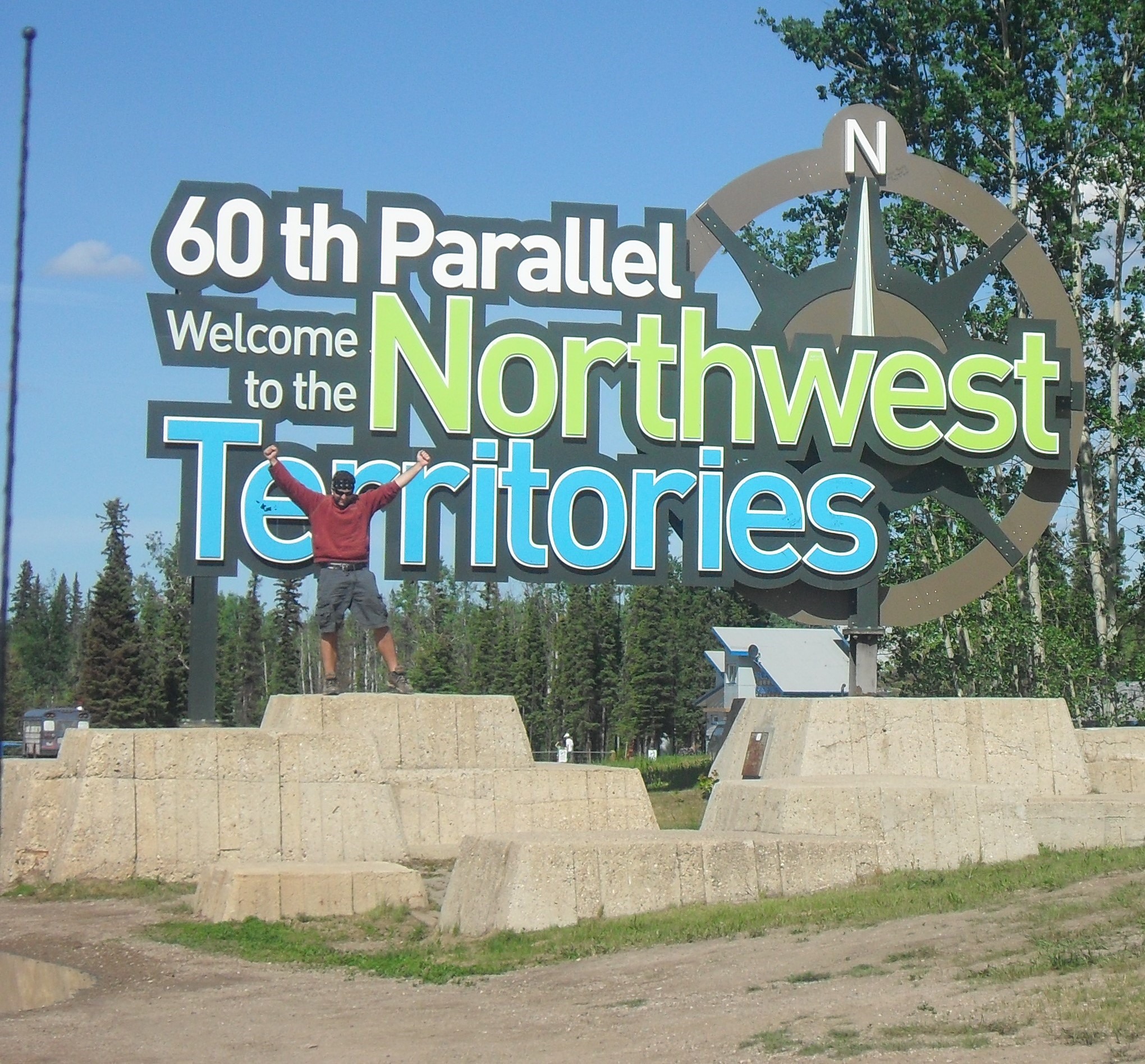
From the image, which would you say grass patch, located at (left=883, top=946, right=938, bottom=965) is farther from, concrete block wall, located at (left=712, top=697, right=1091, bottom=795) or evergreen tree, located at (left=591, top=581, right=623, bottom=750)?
evergreen tree, located at (left=591, top=581, right=623, bottom=750)

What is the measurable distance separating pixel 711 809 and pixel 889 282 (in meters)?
8.64

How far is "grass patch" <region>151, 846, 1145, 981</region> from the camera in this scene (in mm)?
13203

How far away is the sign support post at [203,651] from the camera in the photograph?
779 inches

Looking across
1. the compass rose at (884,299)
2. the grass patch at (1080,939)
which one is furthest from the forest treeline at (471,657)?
the grass patch at (1080,939)

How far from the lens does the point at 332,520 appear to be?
20.2 metres

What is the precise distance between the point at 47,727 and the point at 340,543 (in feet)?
131

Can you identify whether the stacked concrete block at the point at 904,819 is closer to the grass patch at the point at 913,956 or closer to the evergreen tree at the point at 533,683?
the grass patch at the point at 913,956

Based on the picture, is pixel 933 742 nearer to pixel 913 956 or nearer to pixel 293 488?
pixel 293 488

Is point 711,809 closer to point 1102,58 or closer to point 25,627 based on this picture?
point 1102,58

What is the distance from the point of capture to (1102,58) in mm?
33469

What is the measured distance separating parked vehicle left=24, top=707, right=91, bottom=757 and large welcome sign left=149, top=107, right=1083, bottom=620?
3549cm

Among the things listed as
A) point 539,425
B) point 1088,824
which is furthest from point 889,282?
point 1088,824

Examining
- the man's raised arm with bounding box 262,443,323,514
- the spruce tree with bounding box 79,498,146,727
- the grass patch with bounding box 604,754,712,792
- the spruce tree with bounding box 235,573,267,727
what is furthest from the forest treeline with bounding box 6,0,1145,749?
the spruce tree with bounding box 235,573,267,727

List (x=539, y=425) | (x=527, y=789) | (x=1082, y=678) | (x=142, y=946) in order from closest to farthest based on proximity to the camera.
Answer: (x=142, y=946), (x=527, y=789), (x=539, y=425), (x=1082, y=678)
